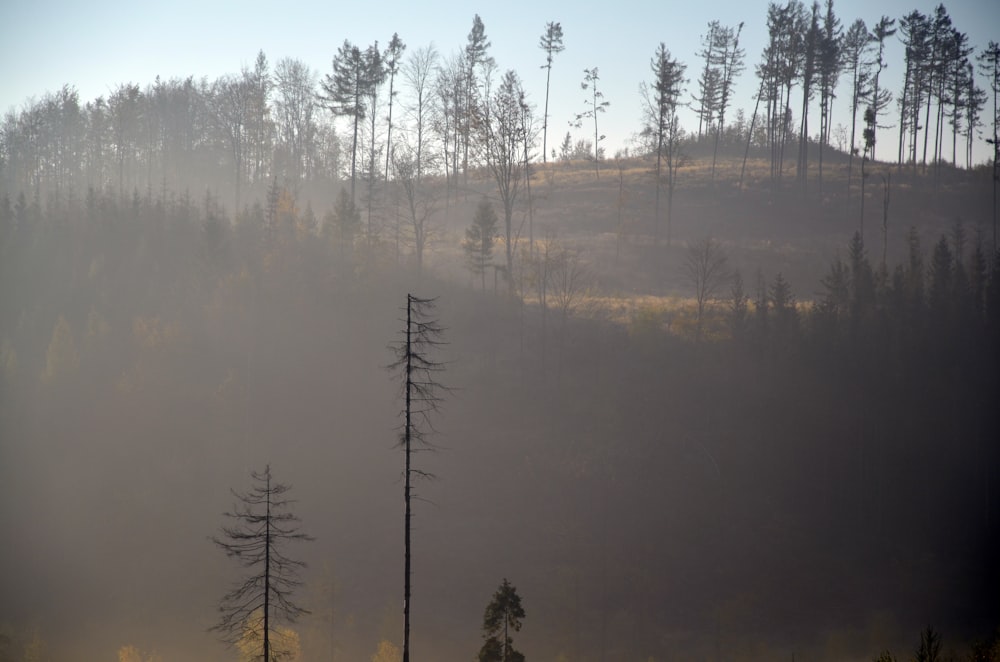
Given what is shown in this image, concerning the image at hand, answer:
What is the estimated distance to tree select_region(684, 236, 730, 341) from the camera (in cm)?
4819

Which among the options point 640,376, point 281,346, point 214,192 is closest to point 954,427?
point 640,376

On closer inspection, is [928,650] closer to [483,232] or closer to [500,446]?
[500,446]

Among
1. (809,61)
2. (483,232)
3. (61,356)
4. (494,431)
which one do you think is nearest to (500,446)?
(494,431)

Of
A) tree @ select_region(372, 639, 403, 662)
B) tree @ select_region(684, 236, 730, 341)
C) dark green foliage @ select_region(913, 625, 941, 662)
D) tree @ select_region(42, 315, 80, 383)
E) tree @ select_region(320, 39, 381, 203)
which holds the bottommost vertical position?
tree @ select_region(372, 639, 403, 662)

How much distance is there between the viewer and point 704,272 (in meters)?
46.7

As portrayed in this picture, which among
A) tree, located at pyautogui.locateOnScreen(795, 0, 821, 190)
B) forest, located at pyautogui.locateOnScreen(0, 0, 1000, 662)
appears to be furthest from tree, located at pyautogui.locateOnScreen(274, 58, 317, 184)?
tree, located at pyautogui.locateOnScreen(795, 0, 821, 190)

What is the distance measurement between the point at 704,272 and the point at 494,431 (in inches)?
663

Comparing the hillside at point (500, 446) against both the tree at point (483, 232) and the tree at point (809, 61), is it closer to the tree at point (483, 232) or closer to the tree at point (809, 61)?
the tree at point (483, 232)

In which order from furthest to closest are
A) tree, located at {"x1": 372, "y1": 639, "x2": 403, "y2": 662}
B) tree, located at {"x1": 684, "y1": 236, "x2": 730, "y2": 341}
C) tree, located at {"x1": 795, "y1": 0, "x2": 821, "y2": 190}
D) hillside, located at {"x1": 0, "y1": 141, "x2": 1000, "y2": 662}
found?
tree, located at {"x1": 795, "y1": 0, "x2": 821, "y2": 190}
tree, located at {"x1": 684, "y1": 236, "x2": 730, "y2": 341}
hillside, located at {"x1": 0, "y1": 141, "x2": 1000, "y2": 662}
tree, located at {"x1": 372, "y1": 639, "x2": 403, "y2": 662}

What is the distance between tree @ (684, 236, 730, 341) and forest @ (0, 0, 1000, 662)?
444mm

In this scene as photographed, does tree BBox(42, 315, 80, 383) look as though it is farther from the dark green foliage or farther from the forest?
the dark green foliage

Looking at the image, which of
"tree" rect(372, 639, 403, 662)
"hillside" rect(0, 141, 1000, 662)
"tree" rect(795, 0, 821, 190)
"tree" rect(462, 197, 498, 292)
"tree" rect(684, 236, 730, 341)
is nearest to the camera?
"tree" rect(372, 639, 403, 662)

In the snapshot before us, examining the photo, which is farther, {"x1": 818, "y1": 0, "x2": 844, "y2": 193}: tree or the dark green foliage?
{"x1": 818, "y1": 0, "x2": 844, "y2": 193}: tree

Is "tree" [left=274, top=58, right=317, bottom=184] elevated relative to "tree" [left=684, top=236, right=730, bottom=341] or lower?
elevated
